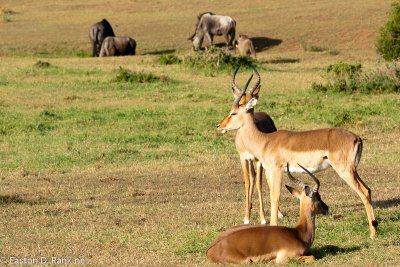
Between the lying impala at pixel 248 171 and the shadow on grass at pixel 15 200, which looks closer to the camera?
the lying impala at pixel 248 171

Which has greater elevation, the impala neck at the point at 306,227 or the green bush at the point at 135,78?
the impala neck at the point at 306,227

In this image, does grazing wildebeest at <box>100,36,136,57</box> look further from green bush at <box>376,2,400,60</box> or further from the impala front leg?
the impala front leg

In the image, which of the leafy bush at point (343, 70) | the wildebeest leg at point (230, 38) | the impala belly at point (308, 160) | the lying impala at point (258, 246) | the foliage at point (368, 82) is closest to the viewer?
the lying impala at point (258, 246)

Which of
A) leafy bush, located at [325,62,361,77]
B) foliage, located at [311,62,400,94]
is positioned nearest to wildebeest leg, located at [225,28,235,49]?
leafy bush, located at [325,62,361,77]

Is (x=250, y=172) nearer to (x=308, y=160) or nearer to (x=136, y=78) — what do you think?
(x=308, y=160)

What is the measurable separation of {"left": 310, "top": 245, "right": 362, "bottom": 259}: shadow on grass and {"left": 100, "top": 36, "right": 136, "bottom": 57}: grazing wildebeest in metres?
25.8

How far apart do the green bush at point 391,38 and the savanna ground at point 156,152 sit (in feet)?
5.30

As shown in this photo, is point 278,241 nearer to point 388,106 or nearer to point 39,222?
point 39,222

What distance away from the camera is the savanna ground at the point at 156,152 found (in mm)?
8828

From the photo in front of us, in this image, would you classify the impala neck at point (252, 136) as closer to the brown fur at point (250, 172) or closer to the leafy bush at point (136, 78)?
the brown fur at point (250, 172)

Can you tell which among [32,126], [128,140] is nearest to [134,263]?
[128,140]

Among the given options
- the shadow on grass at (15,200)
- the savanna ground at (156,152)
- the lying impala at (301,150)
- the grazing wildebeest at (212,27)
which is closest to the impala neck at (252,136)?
the lying impala at (301,150)

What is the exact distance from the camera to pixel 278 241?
7762 millimetres

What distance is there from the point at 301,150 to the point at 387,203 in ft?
→ 6.33
